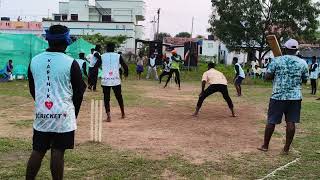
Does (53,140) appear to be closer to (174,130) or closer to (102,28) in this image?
(174,130)

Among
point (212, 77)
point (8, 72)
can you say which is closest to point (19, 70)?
point (8, 72)

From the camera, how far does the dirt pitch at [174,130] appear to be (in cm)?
820

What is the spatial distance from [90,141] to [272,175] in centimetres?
326

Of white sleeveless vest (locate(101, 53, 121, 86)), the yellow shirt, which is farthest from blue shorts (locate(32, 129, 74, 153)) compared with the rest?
the yellow shirt

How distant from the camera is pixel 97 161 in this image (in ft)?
23.4

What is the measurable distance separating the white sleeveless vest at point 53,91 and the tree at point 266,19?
30503 millimetres

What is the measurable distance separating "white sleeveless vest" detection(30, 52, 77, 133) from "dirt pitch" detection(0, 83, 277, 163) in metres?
2.69

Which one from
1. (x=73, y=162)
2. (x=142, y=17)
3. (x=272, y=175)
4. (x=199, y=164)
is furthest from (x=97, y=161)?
(x=142, y=17)

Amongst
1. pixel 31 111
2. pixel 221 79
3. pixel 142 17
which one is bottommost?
pixel 31 111

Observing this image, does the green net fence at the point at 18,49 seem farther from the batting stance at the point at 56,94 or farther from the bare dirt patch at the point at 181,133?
the batting stance at the point at 56,94

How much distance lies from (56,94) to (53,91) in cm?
4

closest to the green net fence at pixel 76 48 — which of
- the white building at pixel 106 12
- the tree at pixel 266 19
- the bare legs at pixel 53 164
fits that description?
the tree at pixel 266 19

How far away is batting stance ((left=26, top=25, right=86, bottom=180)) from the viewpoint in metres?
5.11

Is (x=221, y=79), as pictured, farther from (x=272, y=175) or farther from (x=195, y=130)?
(x=272, y=175)
